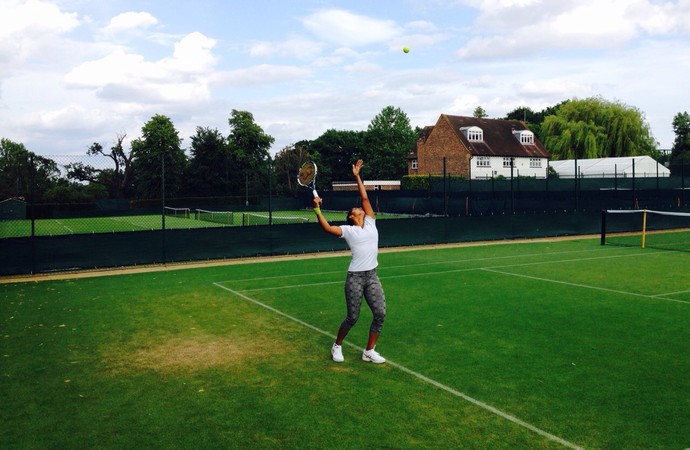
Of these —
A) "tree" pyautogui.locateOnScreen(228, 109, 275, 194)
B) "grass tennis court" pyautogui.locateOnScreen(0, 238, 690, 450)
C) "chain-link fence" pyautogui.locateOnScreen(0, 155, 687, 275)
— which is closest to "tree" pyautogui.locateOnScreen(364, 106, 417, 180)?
"tree" pyautogui.locateOnScreen(228, 109, 275, 194)

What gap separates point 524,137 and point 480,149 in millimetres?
7492

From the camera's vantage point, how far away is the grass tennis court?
6.01 metres

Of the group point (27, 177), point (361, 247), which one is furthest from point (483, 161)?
point (361, 247)

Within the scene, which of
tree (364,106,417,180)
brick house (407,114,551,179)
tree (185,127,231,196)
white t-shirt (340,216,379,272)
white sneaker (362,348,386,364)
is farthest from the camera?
tree (364,106,417,180)

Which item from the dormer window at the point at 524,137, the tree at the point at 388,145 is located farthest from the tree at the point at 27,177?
the tree at the point at 388,145

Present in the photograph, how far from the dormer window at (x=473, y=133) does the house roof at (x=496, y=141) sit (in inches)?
12.2

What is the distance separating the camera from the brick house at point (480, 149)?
6806 centimetres

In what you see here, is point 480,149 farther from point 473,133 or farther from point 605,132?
point 605,132

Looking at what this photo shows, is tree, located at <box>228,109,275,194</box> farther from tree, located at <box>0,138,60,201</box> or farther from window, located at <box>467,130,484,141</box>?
tree, located at <box>0,138,60,201</box>

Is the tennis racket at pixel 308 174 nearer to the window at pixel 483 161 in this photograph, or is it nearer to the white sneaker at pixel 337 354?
the white sneaker at pixel 337 354

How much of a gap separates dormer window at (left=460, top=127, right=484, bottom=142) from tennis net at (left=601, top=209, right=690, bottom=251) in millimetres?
38481

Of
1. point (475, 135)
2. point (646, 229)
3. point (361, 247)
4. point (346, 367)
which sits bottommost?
point (346, 367)

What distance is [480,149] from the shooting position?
6862cm

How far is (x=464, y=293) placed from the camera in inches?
529
